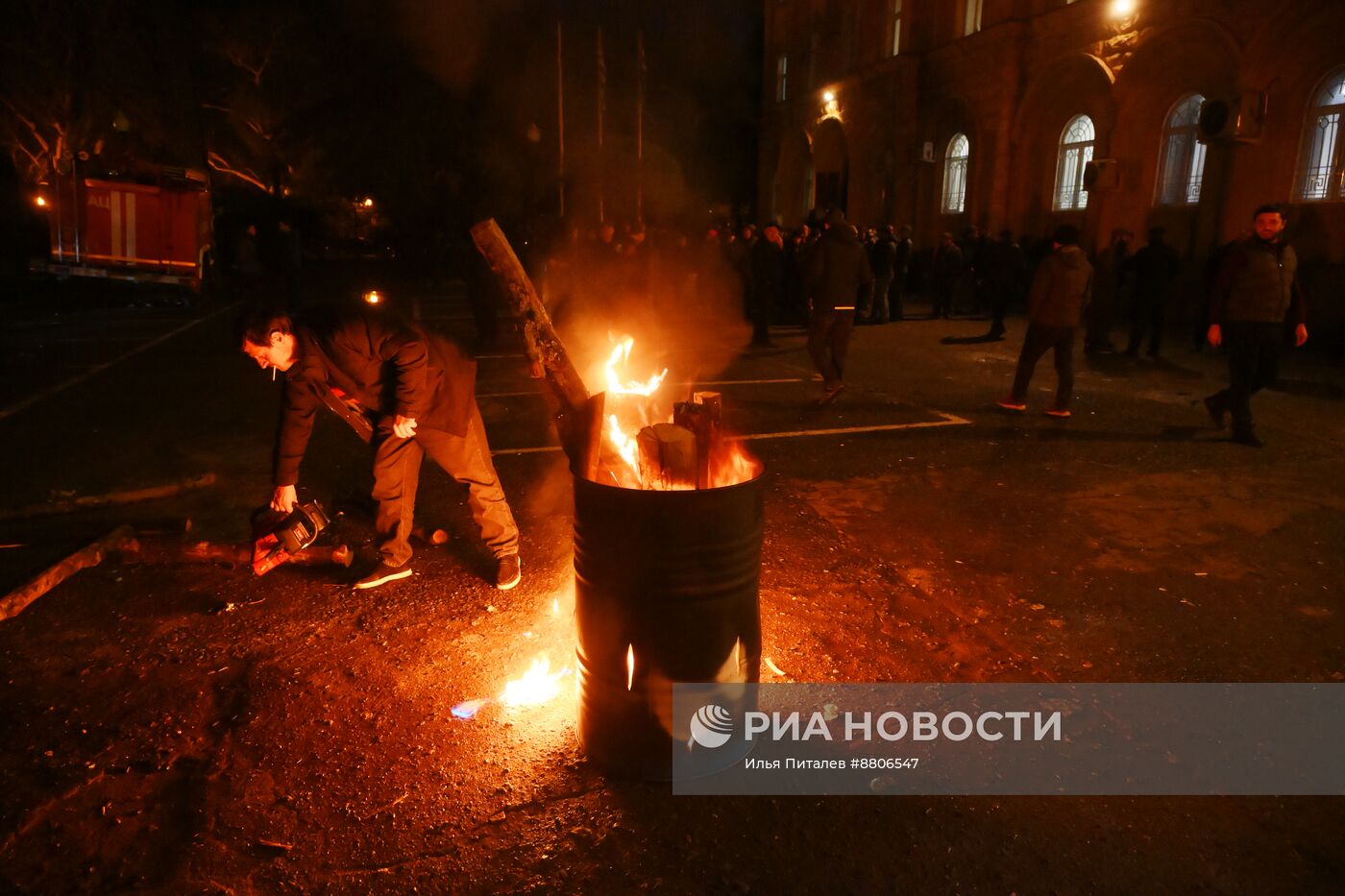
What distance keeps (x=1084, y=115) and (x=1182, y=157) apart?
2701mm

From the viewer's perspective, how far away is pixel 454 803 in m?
2.80

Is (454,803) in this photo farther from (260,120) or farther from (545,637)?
(260,120)

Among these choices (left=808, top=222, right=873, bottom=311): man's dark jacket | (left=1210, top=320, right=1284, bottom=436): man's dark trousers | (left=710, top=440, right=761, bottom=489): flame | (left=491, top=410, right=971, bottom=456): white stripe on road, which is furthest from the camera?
(left=808, top=222, right=873, bottom=311): man's dark jacket

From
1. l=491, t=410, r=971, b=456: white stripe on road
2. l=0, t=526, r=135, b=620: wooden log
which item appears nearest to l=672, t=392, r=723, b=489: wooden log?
l=0, t=526, r=135, b=620: wooden log

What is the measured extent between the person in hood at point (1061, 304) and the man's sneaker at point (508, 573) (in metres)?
5.41

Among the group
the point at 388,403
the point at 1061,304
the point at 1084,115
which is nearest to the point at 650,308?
the point at 1061,304

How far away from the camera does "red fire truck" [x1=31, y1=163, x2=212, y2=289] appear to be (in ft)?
56.7

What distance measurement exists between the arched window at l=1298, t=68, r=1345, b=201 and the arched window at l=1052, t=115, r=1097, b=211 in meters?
4.39

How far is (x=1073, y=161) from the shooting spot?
59.4 feet

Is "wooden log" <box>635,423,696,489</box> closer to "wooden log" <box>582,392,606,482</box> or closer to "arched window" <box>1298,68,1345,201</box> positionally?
"wooden log" <box>582,392,606,482</box>

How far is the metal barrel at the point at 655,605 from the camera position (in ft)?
8.65

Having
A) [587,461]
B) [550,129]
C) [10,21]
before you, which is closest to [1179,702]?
[587,461]

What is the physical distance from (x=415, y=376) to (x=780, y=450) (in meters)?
3.72

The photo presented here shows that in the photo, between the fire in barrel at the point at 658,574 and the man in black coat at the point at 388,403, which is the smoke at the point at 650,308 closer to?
the man in black coat at the point at 388,403
